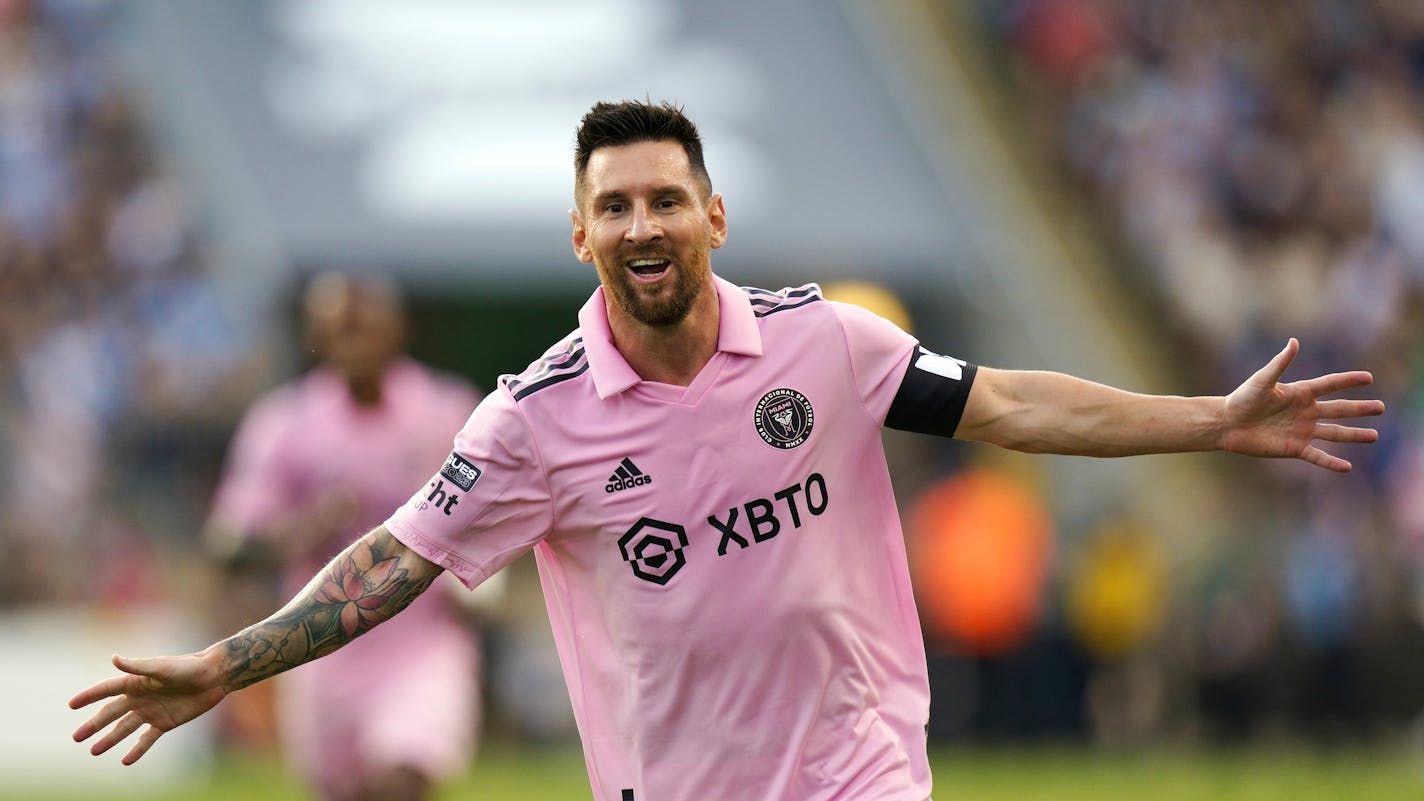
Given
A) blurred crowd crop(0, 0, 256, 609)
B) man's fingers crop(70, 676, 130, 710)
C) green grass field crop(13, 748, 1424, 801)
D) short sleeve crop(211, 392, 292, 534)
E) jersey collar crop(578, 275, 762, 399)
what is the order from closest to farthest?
man's fingers crop(70, 676, 130, 710), jersey collar crop(578, 275, 762, 399), short sleeve crop(211, 392, 292, 534), green grass field crop(13, 748, 1424, 801), blurred crowd crop(0, 0, 256, 609)

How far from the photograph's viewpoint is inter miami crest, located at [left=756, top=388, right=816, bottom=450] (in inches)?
234

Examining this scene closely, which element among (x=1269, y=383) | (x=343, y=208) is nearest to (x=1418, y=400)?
(x=343, y=208)

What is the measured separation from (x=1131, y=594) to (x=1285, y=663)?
1.33 m

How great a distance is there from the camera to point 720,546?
586cm

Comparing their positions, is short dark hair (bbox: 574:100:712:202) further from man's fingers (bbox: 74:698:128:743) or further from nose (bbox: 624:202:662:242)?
man's fingers (bbox: 74:698:128:743)

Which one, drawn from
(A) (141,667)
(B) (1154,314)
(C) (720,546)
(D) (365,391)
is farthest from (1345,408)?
(B) (1154,314)

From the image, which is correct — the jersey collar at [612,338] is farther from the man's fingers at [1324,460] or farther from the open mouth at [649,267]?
the man's fingers at [1324,460]

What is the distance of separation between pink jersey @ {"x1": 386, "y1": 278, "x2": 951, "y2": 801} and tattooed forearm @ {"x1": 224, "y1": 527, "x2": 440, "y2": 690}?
9 centimetres

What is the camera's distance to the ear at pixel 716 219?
614cm

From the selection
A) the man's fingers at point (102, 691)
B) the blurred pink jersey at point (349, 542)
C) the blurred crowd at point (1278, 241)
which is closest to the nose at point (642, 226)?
the man's fingers at point (102, 691)

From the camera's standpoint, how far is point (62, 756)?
16.9m

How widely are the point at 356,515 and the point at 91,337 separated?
11.2m

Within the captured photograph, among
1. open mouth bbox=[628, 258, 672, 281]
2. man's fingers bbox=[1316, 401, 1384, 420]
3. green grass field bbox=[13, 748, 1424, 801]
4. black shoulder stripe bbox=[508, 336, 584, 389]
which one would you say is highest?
open mouth bbox=[628, 258, 672, 281]

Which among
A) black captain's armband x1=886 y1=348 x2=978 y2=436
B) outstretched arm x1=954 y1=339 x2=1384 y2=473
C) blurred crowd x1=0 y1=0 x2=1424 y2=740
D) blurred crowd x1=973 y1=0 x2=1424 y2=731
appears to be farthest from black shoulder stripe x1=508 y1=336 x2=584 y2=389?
blurred crowd x1=973 y1=0 x2=1424 y2=731
